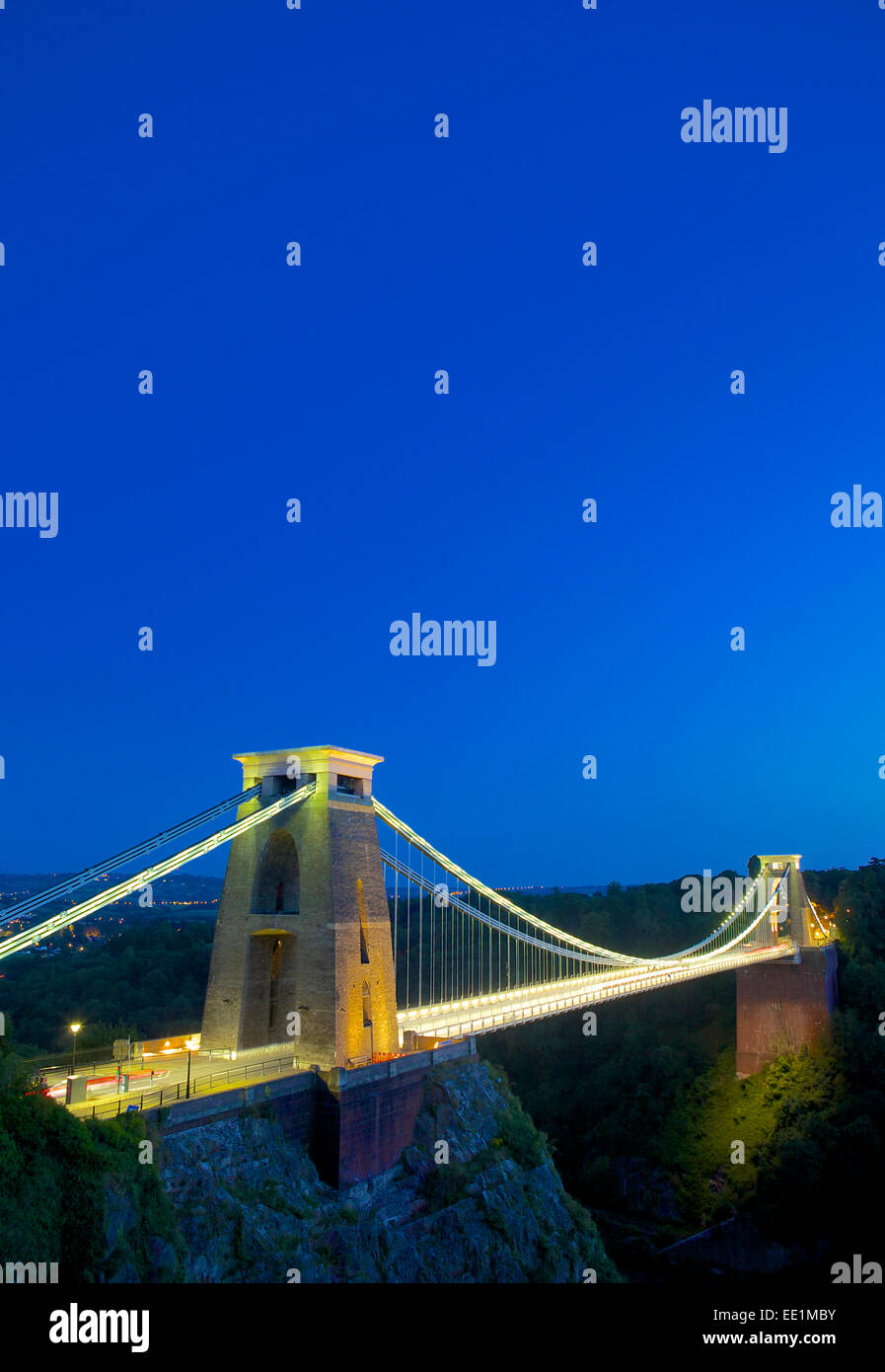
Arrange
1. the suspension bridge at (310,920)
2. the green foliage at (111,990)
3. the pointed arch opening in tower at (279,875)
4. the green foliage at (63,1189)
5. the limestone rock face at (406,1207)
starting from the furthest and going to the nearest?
the green foliage at (111,990) < the pointed arch opening in tower at (279,875) < the suspension bridge at (310,920) < the limestone rock face at (406,1207) < the green foliage at (63,1189)

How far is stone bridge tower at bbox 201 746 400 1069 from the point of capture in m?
21.5

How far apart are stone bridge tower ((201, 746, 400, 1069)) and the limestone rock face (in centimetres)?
256

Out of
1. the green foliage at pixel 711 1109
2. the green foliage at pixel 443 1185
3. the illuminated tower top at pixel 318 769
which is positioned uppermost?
the illuminated tower top at pixel 318 769

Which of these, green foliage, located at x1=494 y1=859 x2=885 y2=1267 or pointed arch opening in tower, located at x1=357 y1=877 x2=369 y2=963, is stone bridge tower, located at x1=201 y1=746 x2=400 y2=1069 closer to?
Answer: pointed arch opening in tower, located at x1=357 y1=877 x2=369 y2=963

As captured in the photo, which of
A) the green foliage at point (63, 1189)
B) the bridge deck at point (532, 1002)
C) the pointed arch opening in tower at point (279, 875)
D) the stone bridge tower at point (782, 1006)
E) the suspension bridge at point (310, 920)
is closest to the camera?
the green foliage at point (63, 1189)

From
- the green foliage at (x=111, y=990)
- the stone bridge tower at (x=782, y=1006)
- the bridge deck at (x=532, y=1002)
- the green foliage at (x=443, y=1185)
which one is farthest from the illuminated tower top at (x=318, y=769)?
the stone bridge tower at (x=782, y=1006)

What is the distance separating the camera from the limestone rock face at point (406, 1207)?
55.5 ft

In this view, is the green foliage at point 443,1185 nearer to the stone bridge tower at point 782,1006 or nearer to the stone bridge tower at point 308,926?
the stone bridge tower at point 308,926

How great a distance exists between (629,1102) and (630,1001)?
22.6ft

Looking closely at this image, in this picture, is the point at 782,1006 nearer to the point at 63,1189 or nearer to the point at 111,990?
the point at 111,990

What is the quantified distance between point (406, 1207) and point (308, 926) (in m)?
6.23

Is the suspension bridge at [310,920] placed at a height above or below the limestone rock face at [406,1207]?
above

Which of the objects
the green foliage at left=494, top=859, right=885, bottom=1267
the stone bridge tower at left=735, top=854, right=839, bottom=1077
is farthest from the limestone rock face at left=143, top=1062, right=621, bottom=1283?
the stone bridge tower at left=735, top=854, right=839, bottom=1077

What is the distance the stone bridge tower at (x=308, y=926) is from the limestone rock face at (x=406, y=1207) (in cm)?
256
